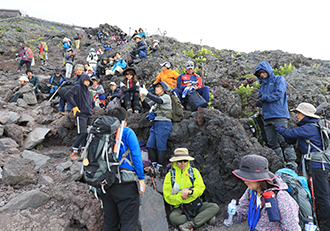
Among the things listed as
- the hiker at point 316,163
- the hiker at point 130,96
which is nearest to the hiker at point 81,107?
the hiker at point 130,96

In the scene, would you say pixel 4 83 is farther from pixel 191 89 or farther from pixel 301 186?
pixel 301 186

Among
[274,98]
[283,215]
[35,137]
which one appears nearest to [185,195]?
[283,215]

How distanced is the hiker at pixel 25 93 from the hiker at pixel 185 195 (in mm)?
10976

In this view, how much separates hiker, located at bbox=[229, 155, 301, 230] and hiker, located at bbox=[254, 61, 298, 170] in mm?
3577

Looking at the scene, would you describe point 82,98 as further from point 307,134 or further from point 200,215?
point 307,134

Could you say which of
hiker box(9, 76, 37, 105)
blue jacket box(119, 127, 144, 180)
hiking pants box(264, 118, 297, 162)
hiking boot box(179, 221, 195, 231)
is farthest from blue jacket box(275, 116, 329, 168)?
hiker box(9, 76, 37, 105)

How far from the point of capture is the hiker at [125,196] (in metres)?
3.72

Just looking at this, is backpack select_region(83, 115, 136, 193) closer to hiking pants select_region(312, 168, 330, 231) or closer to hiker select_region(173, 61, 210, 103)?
→ hiking pants select_region(312, 168, 330, 231)

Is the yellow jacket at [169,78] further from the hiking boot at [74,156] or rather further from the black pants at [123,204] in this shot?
the black pants at [123,204]

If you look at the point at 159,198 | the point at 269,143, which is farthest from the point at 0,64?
the point at 269,143

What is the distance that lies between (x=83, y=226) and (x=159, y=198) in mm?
A: 1939

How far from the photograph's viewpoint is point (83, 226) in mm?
4719

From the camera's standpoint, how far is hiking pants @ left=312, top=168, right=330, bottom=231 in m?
4.29

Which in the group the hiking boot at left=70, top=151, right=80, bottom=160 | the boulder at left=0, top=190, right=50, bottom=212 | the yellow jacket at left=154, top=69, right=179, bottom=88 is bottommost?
the boulder at left=0, top=190, right=50, bottom=212
